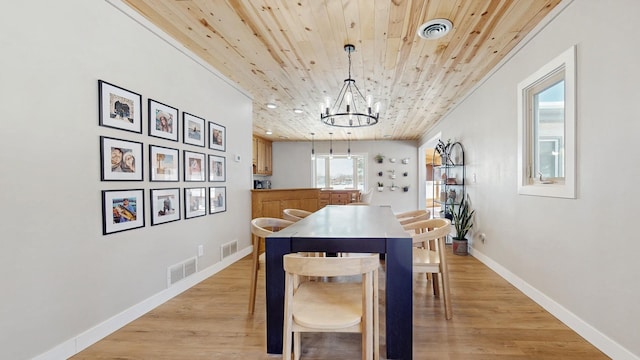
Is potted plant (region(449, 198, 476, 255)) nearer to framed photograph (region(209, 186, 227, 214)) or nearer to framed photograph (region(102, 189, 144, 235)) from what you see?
framed photograph (region(209, 186, 227, 214))

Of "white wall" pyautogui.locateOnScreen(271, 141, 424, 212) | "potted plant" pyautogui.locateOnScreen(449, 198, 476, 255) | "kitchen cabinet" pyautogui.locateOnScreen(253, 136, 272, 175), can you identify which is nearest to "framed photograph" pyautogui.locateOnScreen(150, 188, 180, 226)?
"potted plant" pyautogui.locateOnScreen(449, 198, 476, 255)

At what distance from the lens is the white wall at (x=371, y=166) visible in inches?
357

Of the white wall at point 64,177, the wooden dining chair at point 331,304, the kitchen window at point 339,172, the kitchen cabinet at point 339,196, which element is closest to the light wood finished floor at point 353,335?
the white wall at point 64,177

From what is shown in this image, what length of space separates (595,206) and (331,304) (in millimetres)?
1932

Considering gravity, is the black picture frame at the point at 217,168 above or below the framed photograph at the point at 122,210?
above

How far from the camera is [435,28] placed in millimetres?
2486

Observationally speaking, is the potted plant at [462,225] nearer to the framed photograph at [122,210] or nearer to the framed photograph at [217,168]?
the framed photograph at [217,168]

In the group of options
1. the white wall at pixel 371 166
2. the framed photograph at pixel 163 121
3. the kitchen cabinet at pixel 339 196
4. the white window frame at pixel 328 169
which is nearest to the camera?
the framed photograph at pixel 163 121

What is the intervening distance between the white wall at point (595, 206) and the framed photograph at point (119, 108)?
344 cm

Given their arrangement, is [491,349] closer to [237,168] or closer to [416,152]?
[237,168]

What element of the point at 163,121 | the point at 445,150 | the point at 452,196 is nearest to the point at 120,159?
the point at 163,121

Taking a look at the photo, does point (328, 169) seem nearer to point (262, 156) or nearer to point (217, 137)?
point (262, 156)

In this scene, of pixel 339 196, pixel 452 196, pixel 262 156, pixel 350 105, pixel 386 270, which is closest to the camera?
pixel 386 270

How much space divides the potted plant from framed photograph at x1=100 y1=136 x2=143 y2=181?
4.24 m
